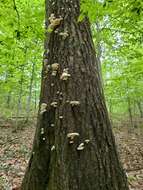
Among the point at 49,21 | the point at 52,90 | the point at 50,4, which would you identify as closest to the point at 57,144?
the point at 52,90

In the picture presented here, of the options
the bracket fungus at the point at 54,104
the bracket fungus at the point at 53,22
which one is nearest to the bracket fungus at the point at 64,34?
the bracket fungus at the point at 53,22

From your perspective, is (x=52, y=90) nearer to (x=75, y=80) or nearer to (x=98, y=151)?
(x=75, y=80)

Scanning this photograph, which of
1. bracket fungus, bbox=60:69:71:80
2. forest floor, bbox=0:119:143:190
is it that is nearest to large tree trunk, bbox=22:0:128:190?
bracket fungus, bbox=60:69:71:80

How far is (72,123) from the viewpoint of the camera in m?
2.97

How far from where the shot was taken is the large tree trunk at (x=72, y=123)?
2.85 metres

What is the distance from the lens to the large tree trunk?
2854 millimetres

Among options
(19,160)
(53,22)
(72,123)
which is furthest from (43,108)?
(19,160)

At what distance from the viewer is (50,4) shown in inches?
146

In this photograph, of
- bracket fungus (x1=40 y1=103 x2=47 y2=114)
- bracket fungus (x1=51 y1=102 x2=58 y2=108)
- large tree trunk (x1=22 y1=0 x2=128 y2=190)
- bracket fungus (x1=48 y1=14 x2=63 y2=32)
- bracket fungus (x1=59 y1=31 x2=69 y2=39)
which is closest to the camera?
large tree trunk (x1=22 y1=0 x2=128 y2=190)

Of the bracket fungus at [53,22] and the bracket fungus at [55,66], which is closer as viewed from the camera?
the bracket fungus at [55,66]

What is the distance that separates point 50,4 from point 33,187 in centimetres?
245

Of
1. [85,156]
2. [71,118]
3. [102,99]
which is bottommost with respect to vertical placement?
[85,156]

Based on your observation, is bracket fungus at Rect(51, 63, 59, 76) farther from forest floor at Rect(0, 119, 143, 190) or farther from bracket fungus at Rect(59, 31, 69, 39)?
forest floor at Rect(0, 119, 143, 190)

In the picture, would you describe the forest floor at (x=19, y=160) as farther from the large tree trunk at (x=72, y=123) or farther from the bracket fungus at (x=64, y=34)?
the bracket fungus at (x=64, y=34)
